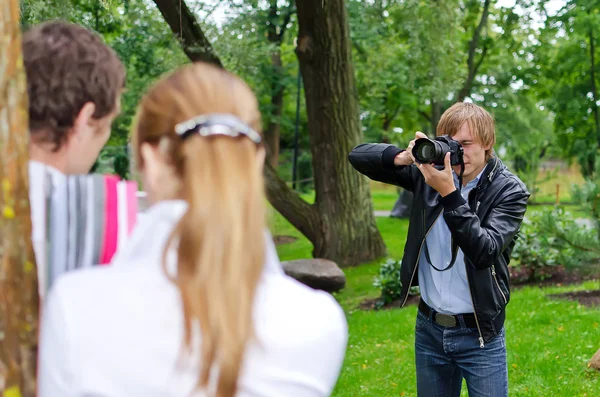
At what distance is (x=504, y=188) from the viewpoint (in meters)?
3.14

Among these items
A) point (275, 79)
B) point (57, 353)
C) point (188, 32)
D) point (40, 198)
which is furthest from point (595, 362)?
point (275, 79)

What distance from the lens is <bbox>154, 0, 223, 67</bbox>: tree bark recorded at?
10031 mm

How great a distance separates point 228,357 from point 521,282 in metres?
9.15

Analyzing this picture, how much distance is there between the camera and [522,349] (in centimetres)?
632

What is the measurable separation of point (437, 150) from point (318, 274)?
7282 mm

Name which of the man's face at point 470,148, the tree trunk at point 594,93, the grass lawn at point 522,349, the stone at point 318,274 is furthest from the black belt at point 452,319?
the tree trunk at point 594,93

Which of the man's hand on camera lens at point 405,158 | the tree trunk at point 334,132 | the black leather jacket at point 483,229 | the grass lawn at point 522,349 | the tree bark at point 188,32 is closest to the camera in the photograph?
the black leather jacket at point 483,229

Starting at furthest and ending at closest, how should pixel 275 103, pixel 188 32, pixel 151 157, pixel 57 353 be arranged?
pixel 275 103 → pixel 188 32 → pixel 151 157 → pixel 57 353

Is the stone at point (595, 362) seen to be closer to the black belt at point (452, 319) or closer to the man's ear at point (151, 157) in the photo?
the black belt at point (452, 319)

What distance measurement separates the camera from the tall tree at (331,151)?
11016 mm

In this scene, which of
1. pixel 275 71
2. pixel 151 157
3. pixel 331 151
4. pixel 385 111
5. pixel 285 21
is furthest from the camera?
pixel 385 111

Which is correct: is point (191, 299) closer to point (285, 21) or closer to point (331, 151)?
point (331, 151)

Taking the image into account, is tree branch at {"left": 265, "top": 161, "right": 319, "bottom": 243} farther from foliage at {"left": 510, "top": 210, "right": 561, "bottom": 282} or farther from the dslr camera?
the dslr camera

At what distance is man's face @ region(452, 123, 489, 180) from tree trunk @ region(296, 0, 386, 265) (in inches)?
307
